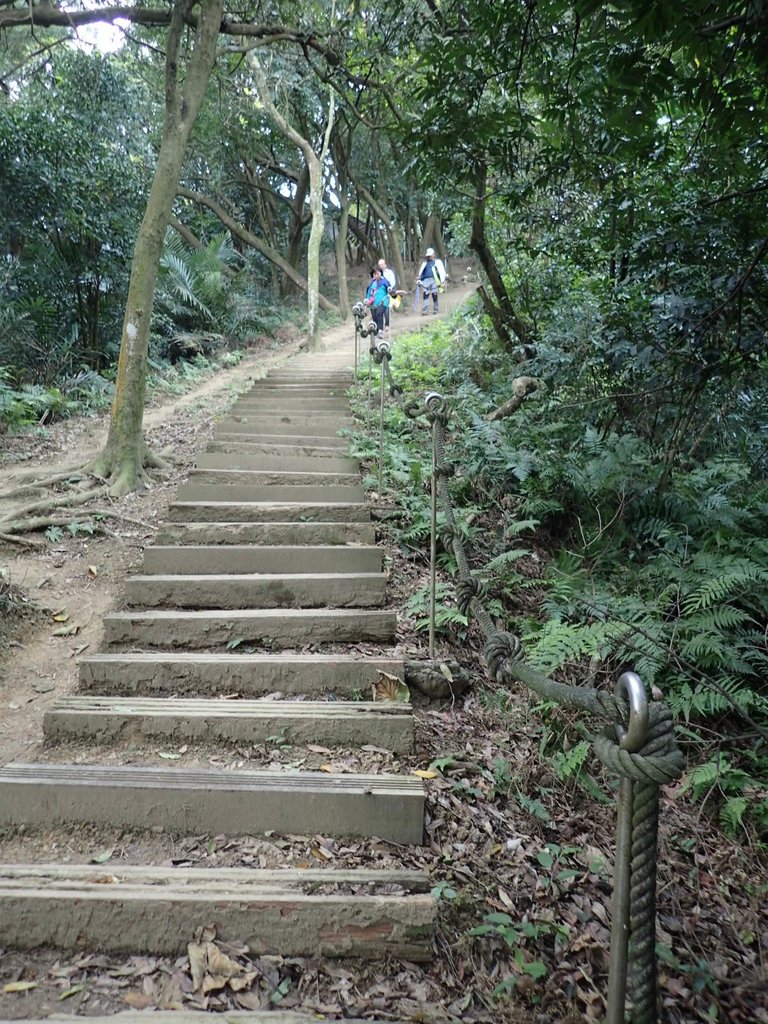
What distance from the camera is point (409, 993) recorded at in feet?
7.11

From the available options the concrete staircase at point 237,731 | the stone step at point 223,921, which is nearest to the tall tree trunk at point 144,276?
the concrete staircase at point 237,731

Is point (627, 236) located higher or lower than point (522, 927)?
higher

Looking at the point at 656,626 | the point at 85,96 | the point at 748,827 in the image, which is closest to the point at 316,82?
the point at 85,96

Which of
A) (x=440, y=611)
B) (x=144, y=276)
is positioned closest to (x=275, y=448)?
(x=144, y=276)

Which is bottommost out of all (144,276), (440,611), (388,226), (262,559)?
(440,611)

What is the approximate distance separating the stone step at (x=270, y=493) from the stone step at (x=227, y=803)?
123 inches

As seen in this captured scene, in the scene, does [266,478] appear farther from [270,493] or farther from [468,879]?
[468,879]

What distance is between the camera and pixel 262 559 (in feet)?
15.2

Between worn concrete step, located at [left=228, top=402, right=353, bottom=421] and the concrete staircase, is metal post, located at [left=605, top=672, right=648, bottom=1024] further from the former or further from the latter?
worn concrete step, located at [left=228, top=402, right=353, bottom=421]

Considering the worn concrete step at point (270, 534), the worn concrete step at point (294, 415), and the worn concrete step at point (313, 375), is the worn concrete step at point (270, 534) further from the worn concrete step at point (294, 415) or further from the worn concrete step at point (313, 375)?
the worn concrete step at point (313, 375)

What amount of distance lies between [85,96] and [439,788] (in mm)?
14782

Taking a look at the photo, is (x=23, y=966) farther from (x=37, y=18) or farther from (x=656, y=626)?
(x=37, y=18)

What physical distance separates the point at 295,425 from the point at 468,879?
20.3 ft

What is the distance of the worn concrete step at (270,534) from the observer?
16.5 feet
